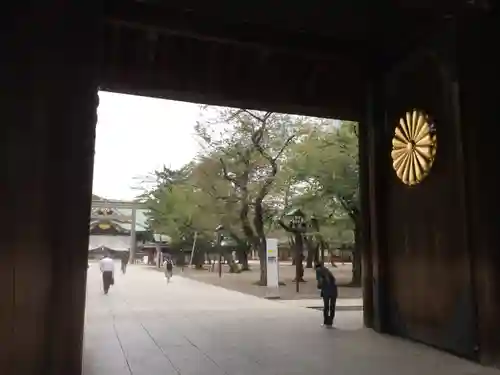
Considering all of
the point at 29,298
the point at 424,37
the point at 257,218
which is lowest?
the point at 29,298

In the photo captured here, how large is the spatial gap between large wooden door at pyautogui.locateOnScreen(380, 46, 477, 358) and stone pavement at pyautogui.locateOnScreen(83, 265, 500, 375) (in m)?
0.45

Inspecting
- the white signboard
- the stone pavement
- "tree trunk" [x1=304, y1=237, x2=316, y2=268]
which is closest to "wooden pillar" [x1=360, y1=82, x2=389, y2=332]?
the stone pavement

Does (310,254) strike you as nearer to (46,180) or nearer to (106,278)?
(106,278)

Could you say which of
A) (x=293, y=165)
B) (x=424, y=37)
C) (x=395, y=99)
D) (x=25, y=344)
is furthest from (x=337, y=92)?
(x=293, y=165)

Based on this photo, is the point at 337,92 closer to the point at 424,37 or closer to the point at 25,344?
the point at 424,37

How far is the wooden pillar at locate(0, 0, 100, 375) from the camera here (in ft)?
17.5

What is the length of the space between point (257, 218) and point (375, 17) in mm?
16620

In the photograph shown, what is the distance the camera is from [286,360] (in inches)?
272

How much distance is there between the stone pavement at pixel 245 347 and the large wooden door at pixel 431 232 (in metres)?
0.45

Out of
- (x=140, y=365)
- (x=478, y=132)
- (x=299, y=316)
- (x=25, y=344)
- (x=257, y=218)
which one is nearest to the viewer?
(x=25, y=344)

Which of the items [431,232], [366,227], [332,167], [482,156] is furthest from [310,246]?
[482,156]

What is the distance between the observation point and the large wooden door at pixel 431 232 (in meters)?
7.13

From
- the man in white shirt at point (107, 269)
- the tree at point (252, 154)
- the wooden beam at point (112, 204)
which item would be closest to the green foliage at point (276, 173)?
the tree at point (252, 154)

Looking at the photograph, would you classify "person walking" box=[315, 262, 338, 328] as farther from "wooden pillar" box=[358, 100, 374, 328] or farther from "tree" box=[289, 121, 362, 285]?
"tree" box=[289, 121, 362, 285]
